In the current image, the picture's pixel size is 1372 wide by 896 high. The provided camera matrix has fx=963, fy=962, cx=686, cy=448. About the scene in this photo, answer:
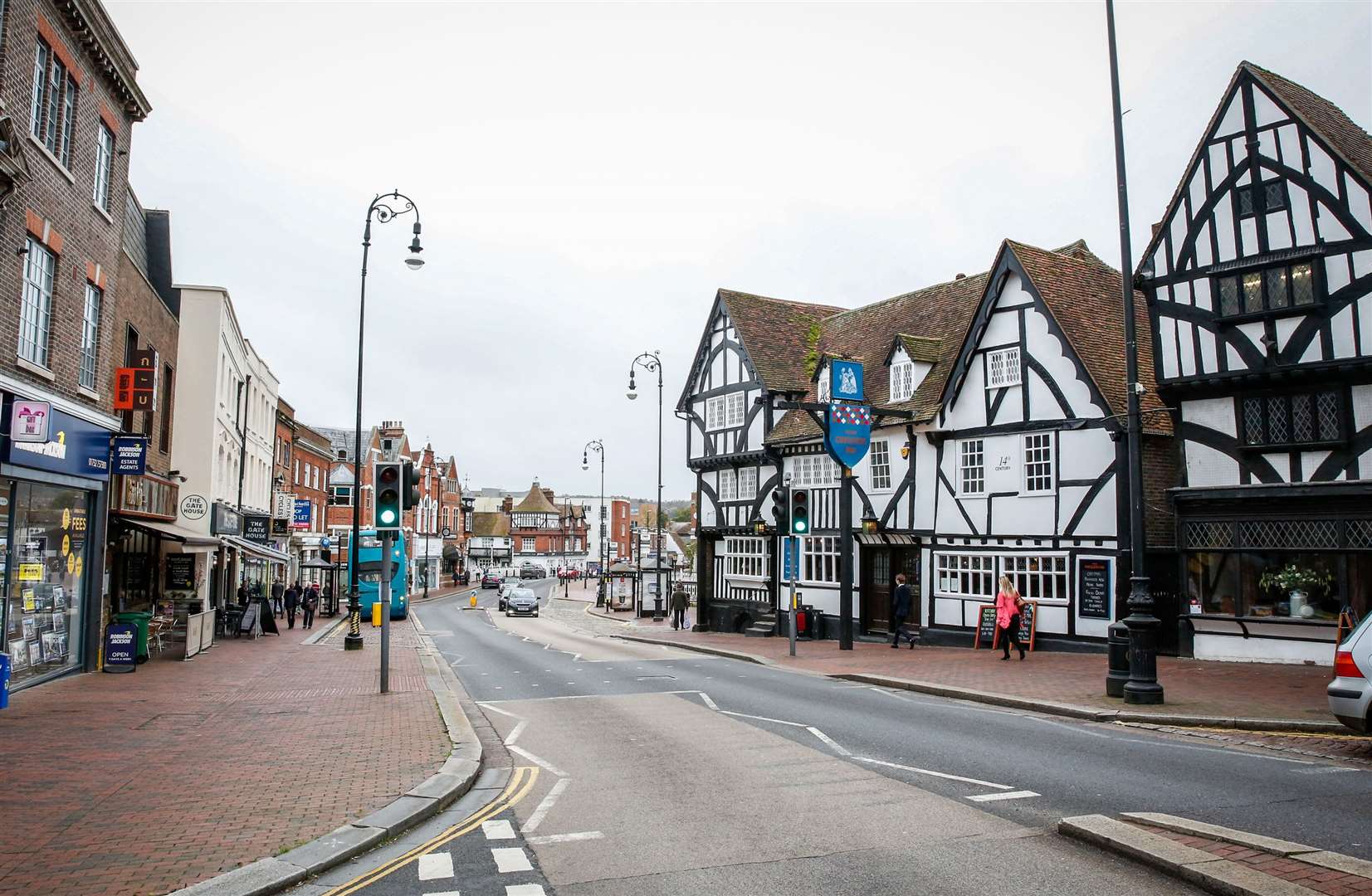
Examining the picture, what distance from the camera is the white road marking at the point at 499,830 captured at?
7594 millimetres

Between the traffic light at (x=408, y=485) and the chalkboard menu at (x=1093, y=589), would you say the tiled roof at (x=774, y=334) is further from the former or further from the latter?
the traffic light at (x=408, y=485)

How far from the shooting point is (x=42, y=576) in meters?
15.5

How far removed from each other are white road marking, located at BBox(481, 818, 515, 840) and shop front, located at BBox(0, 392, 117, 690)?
10057 mm

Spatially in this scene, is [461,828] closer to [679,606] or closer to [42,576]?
[42,576]

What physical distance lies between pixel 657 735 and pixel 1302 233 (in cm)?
1576

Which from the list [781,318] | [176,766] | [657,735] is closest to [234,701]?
[176,766]

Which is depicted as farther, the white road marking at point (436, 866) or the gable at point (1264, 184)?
the gable at point (1264, 184)

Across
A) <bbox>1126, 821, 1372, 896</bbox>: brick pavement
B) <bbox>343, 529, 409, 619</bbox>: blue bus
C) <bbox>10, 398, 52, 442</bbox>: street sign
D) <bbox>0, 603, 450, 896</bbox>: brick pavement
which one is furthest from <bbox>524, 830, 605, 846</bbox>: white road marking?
<bbox>343, 529, 409, 619</bbox>: blue bus

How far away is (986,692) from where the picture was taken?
15164mm

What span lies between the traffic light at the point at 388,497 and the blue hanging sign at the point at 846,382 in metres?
12.0

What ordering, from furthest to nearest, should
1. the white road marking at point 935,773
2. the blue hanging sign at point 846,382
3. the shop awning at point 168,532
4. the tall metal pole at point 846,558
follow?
the blue hanging sign at point 846,382 < the tall metal pole at point 846,558 < the shop awning at point 168,532 < the white road marking at point 935,773

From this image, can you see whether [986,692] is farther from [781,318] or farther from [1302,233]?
[781,318]

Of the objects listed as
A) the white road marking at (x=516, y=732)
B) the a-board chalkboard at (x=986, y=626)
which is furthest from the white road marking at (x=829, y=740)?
the a-board chalkboard at (x=986, y=626)

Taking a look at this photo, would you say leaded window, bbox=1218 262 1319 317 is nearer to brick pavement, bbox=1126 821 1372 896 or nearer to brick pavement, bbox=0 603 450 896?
brick pavement, bbox=1126 821 1372 896
